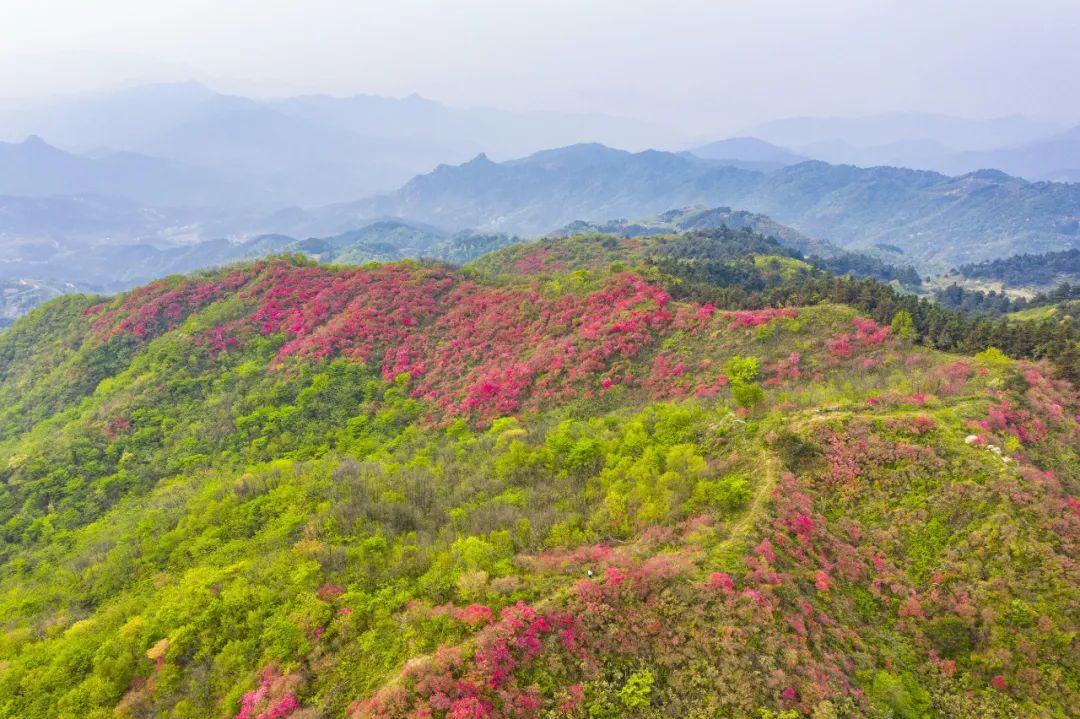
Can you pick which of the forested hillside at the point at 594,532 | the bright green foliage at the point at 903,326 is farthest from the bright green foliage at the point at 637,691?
the bright green foliage at the point at 903,326

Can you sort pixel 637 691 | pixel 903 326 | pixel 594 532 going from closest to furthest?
pixel 637 691
pixel 594 532
pixel 903 326

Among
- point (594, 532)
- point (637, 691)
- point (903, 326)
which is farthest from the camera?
point (903, 326)

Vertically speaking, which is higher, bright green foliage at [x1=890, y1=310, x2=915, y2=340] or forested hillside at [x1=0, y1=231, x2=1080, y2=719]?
bright green foliage at [x1=890, y1=310, x2=915, y2=340]

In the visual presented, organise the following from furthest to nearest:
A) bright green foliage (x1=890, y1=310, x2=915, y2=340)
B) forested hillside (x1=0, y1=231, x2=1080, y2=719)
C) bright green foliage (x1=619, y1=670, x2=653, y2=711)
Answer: bright green foliage (x1=890, y1=310, x2=915, y2=340), forested hillside (x1=0, y1=231, x2=1080, y2=719), bright green foliage (x1=619, y1=670, x2=653, y2=711)

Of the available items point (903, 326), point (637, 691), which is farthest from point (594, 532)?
point (903, 326)

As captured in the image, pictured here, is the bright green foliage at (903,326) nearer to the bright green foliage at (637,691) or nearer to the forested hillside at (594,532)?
the forested hillside at (594,532)

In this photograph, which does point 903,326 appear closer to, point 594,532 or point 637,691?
point 594,532

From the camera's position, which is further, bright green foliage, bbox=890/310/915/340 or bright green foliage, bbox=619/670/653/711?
bright green foliage, bbox=890/310/915/340

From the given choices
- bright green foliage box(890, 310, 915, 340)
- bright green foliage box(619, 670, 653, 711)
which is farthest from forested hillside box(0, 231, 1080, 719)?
bright green foliage box(890, 310, 915, 340)

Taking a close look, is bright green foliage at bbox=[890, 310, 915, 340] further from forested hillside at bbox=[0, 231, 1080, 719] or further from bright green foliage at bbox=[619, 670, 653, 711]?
bright green foliage at bbox=[619, 670, 653, 711]
